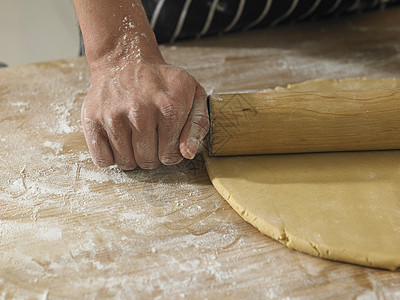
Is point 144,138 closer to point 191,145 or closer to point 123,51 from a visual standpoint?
point 191,145

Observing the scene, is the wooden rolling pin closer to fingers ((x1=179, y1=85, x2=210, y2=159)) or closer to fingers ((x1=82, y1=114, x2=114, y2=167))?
fingers ((x1=179, y1=85, x2=210, y2=159))

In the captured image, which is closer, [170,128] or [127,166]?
[170,128]

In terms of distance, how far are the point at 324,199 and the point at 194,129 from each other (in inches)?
17.5

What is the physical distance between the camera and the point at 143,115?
3.75 feet

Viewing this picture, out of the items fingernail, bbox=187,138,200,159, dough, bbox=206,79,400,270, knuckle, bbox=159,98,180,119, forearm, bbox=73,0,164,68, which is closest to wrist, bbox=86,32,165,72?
forearm, bbox=73,0,164,68

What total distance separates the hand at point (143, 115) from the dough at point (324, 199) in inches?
6.5

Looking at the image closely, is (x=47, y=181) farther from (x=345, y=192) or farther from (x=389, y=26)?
(x=389, y=26)

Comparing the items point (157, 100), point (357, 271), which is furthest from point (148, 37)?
point (357, 271)

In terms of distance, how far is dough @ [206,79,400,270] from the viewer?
1.05 m

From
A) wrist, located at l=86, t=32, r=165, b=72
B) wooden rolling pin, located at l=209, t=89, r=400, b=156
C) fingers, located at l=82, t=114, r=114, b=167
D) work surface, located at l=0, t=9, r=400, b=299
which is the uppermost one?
wrist, located at l=86, t=32, r=165, b=72

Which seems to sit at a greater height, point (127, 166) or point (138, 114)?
point (138, 114)

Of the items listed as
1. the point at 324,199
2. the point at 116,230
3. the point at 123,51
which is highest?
the point at 123,51

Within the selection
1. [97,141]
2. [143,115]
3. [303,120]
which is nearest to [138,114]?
[143,115]

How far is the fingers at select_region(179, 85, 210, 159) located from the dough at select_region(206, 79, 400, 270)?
12 cm
